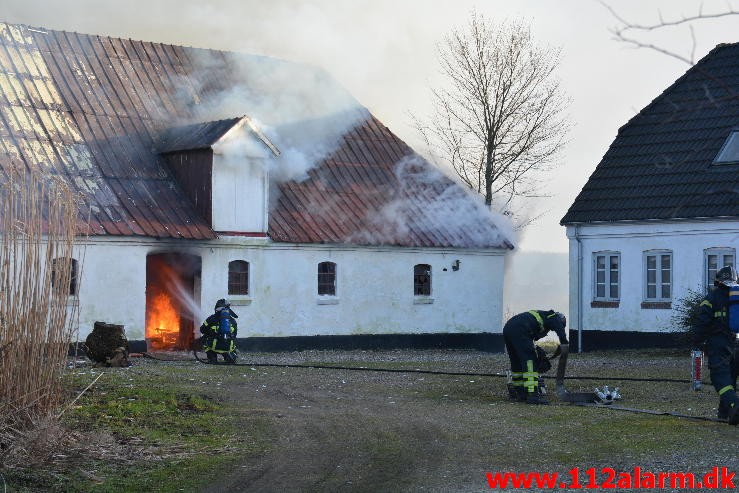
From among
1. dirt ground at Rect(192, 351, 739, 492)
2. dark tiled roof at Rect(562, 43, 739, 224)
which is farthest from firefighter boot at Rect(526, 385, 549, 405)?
dark tiled roof at Rect(562, 43, 739, 224)

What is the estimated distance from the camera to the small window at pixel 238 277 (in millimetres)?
27719

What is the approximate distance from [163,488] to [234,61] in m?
23.8

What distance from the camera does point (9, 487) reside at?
9828mm

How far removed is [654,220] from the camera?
28.2 meters

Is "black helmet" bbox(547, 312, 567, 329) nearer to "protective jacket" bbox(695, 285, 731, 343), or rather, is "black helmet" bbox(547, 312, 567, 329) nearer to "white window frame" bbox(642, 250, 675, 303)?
"protective jacket" bbox(695, 285, 731, 343)

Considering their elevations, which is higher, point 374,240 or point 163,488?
point 374,240

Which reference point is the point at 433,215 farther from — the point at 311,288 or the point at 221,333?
the point at 221,333

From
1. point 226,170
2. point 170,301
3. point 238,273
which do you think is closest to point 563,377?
point 238,273

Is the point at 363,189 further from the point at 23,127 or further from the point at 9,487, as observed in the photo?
the point at 9,487

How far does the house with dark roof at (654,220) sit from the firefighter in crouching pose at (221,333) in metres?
10.5

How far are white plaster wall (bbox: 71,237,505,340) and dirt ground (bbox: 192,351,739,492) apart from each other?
610 centimetres

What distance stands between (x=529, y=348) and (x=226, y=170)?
42.9ft

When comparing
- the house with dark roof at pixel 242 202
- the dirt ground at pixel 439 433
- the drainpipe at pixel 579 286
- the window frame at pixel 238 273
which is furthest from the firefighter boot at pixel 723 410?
the drainpipe at pixel 579 286

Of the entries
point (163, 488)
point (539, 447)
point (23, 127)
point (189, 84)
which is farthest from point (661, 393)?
point (189, 84)
